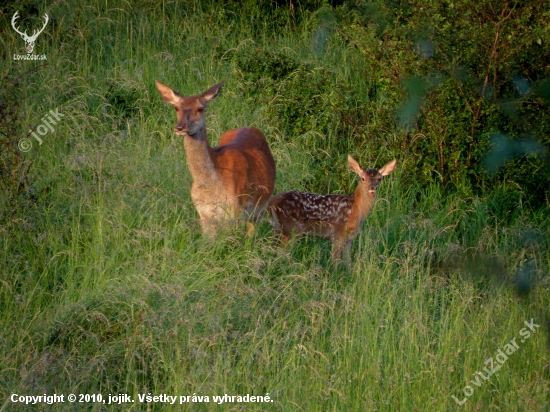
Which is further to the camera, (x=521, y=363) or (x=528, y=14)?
(x=528, y=14)

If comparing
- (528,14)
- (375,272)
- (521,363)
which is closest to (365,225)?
(375,272)

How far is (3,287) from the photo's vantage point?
16.2 ft

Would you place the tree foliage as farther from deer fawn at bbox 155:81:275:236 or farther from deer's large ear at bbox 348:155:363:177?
deer fawn at bbox 155:81:275:236

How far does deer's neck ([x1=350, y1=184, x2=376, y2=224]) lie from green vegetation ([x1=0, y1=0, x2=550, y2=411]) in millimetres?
147

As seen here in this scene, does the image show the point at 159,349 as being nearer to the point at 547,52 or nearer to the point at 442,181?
the point at 547,52

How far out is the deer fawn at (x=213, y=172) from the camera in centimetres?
631

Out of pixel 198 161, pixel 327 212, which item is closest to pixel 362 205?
pixel 327 212

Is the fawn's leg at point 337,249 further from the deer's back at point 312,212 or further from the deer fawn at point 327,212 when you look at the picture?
the deer's back at point 312,212

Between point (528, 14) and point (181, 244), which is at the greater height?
point (528, 14)

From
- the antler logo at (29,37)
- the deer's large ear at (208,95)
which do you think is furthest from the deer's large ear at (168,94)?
the antler logo at (29,37)

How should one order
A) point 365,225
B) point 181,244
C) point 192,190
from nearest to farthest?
point 181,244 < point 192,190 < point 365,225

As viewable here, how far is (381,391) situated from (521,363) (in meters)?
0.90

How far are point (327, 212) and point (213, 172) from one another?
1136 mm

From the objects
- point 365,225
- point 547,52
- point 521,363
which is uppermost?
point 547,52
